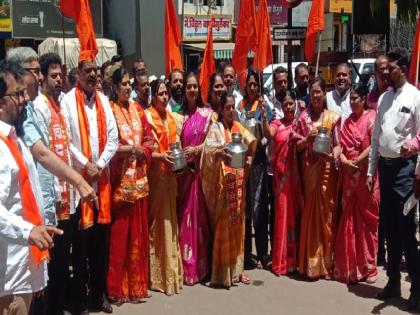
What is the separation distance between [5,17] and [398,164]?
16.4 m

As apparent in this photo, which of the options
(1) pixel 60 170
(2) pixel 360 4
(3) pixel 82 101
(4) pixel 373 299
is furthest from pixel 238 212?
(2) pixel 360 4

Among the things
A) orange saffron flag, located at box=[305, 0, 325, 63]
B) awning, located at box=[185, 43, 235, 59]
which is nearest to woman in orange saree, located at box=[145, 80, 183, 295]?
orange saffron flag, located at box=[305, 0, 325, 63]

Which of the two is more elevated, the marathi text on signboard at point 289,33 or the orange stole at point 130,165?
the marathi text on signboard at point 289,33

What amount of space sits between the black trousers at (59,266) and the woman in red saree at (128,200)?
0.44 m

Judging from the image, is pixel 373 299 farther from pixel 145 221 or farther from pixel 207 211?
pixel 145 221

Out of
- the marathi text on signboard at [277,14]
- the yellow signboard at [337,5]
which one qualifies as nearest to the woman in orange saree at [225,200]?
the marathi text on signboard at [277,14]

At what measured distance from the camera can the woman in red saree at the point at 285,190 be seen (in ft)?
18.1

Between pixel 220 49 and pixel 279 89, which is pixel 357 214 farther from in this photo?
pixel 220 49

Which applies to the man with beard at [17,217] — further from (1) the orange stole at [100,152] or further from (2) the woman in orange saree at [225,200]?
(2) the woman in orange saree at [225,200]

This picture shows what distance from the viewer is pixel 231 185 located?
5164mm

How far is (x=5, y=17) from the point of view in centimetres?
1870

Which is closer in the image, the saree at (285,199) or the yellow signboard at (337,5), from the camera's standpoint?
the saree at (285,199)

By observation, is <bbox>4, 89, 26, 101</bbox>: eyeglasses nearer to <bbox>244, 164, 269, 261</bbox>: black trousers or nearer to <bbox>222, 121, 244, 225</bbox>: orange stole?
<bbox>222, 121, 244, 225</bbox>: orange stole

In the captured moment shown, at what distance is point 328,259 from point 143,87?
7.20 ft
